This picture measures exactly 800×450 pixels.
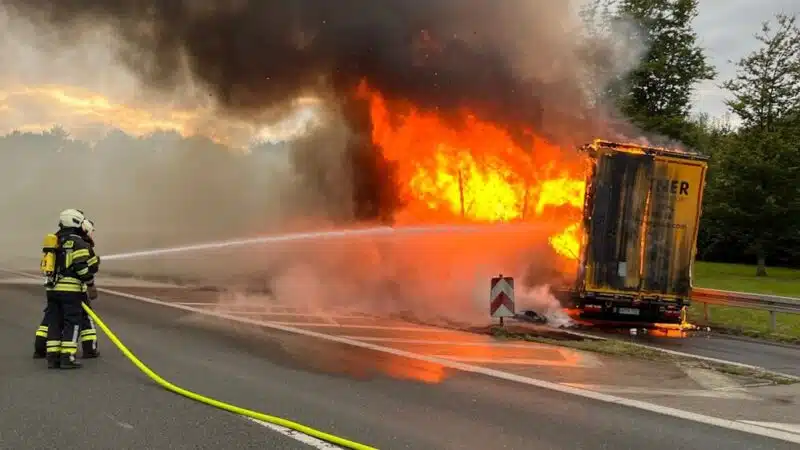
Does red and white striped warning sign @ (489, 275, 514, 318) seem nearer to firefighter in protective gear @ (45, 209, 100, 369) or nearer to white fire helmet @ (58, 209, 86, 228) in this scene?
firefighter in protective gear @ (45, 209, 100, 369)

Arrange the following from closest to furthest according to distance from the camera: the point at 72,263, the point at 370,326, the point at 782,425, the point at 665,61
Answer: the point at 782,425 < the point at 72,263 < the point at 370,326 < the point at 665,61

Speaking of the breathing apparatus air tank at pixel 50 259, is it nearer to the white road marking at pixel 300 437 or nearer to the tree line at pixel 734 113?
the white road marking at pixel 300 437

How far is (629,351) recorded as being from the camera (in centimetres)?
892

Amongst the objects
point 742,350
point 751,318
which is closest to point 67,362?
point 742,350

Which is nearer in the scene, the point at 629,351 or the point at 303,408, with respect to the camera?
the point at 303,408

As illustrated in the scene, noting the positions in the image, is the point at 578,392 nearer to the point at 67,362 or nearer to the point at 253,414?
the point at 253,414

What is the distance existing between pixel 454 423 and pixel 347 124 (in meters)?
11.5

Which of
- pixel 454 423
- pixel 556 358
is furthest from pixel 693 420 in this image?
pixel 556 358

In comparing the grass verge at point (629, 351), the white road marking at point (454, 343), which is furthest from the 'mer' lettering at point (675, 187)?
the white road marking at point (454, 343)

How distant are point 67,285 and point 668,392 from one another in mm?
6003

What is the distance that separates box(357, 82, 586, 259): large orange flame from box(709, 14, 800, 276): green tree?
14.7 metres

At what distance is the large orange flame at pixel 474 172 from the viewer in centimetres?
1312

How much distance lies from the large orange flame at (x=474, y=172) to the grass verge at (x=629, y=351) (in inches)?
125

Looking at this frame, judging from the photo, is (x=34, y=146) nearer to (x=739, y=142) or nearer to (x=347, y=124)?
(x=347, y=124)
